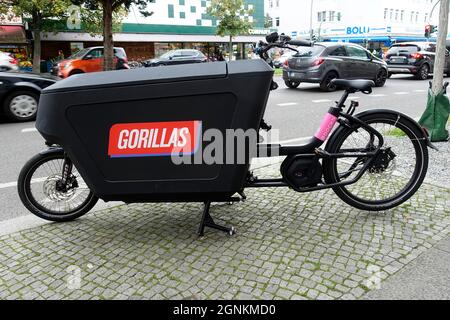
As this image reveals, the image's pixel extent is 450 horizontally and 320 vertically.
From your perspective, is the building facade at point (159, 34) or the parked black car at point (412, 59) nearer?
the parked black car at point (412, 59)

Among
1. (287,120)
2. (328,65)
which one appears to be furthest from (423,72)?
(287,120)

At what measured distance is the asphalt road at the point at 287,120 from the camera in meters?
4.85

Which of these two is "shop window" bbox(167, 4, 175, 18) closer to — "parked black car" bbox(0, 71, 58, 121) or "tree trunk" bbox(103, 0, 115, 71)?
"tree trunk" bbox(103, 0, 115, 71)

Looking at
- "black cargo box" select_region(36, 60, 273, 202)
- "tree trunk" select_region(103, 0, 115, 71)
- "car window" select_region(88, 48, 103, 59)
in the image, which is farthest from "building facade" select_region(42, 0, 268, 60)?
"black cargo box" select_region(36, 60, 273, 202)

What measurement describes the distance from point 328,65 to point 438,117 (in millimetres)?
7559

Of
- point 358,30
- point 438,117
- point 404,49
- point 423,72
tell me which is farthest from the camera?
point 358,30

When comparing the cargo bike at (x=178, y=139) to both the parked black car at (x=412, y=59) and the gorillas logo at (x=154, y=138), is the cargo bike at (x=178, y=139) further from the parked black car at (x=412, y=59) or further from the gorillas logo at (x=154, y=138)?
the parked black car at (x=412, y=59)

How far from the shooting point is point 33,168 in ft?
11.4

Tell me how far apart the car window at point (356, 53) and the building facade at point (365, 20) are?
41500 millimetres

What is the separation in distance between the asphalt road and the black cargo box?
4.83 ft

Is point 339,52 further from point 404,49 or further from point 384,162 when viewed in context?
point 384,162

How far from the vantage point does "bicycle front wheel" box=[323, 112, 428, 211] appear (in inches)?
136

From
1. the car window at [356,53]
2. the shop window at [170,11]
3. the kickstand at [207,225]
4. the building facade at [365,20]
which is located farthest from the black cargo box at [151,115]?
the building facade at [365,20]

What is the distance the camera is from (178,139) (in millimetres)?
2896
